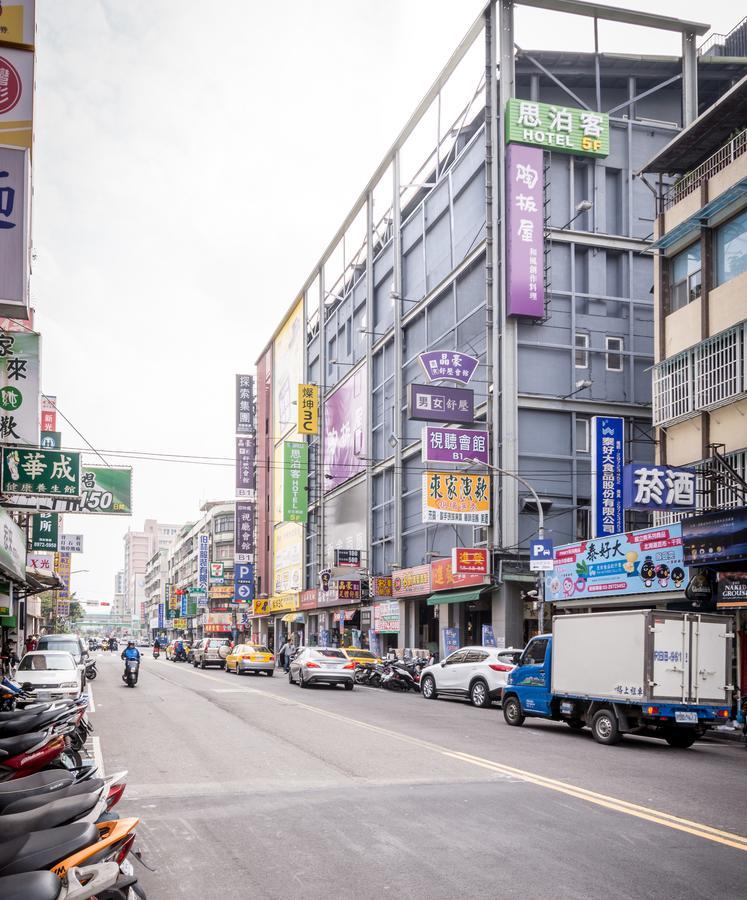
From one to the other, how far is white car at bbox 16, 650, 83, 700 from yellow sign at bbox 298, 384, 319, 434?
35497mm

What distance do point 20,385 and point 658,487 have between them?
14993 millimetres

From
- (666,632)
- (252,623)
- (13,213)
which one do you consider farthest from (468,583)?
(252,623)

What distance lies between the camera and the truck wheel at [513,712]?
1917cm

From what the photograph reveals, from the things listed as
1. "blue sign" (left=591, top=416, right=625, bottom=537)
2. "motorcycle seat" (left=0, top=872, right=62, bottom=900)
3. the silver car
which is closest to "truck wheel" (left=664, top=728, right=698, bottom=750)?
"blue sign" (left=591, top=416, right=625, bottom=537)

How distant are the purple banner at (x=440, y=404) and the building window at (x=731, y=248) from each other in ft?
39.5

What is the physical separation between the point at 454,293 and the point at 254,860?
3313cm

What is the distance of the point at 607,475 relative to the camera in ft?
90.0

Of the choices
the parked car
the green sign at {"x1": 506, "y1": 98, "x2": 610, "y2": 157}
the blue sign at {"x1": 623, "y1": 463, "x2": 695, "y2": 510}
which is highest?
the green sign at {"x1": 506, "y1": 98, "x2": 610, "y2": 157}

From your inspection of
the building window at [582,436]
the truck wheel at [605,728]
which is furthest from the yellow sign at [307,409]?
the truck wheel at [605,728]

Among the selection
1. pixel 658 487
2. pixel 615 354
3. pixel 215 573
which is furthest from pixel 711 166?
pixel 215 573

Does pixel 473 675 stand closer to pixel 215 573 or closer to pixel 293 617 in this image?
pixel 293 617

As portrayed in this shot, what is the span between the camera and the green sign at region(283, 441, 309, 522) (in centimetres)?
5906

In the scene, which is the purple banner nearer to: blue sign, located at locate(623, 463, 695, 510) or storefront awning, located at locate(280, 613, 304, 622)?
blue sign, located at locate(623, 463, 695, 510)

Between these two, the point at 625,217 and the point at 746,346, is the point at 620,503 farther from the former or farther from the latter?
the point at 625,217
